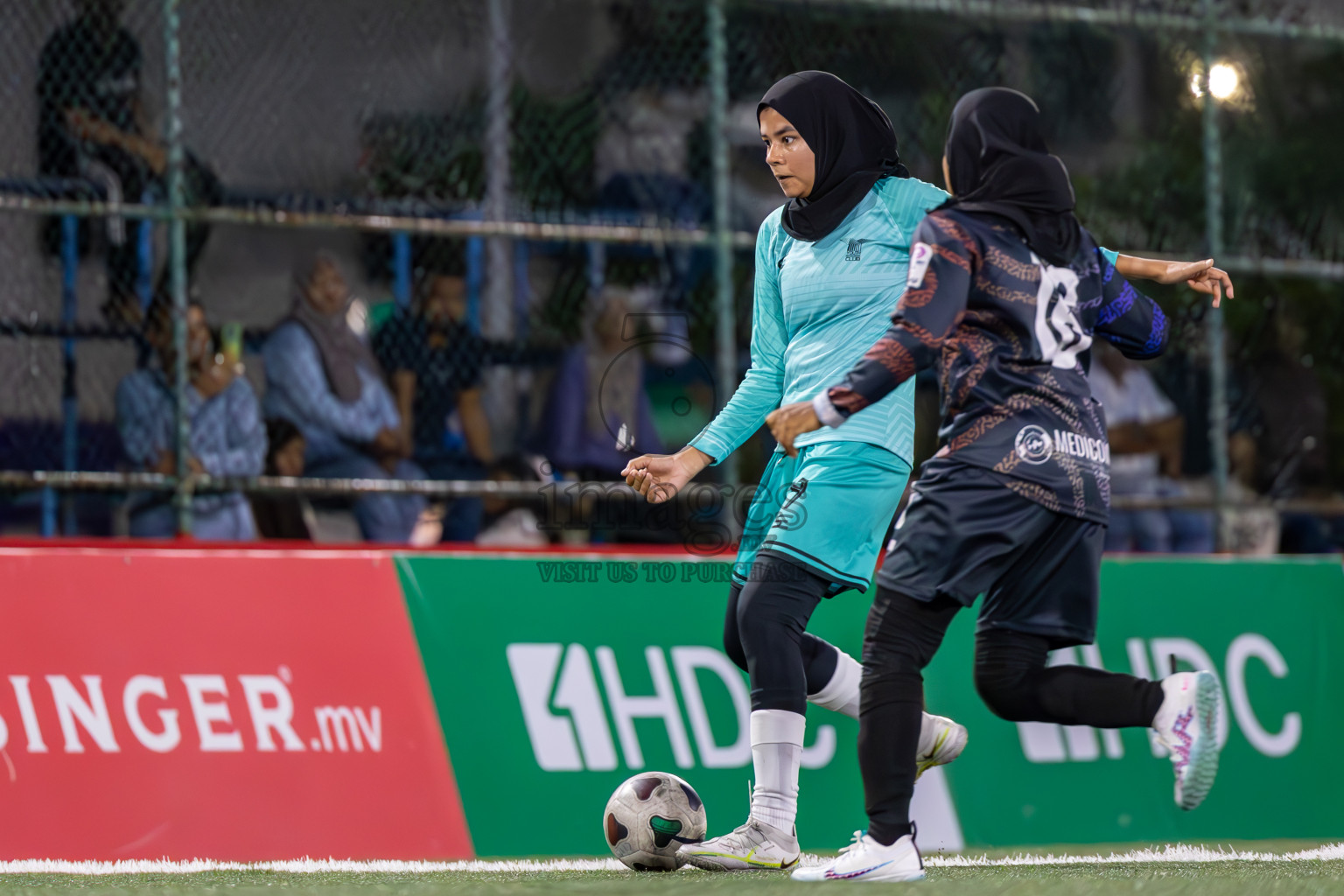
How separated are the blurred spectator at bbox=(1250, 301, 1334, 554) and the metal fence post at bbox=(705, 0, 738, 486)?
272 cm

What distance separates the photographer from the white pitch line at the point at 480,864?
15.9 ft

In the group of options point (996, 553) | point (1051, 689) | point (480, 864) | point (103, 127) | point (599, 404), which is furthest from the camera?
point (599, 404)

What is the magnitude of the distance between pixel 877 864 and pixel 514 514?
12.1ft

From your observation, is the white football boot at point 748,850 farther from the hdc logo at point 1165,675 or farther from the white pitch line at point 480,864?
the hdc logo at point 1165,675

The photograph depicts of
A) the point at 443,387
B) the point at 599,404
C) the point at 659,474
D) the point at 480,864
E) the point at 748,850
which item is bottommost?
the point at 480,864

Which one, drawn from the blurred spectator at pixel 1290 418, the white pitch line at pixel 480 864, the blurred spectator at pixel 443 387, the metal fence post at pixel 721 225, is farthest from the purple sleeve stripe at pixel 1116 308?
the blurred spectator at pixel 1290 418

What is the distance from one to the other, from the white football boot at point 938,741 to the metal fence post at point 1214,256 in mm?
3621

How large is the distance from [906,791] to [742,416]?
4.15 ft

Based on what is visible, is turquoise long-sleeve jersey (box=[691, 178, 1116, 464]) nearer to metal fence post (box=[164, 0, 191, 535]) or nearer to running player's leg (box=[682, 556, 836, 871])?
running player's leg (box=[682, 556, 836, 871])

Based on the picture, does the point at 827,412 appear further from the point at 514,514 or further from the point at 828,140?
the point at 514,514

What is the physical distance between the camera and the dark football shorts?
12.5 ft

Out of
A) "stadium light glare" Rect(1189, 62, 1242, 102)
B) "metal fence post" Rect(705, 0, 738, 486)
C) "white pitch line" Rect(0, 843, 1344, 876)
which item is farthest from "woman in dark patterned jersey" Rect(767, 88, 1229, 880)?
"stadium light glare" Rect(1189, 62, 1242, 102)

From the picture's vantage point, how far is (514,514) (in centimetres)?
717

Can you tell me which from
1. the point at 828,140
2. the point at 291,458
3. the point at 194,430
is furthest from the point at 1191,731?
the point at 194,430
